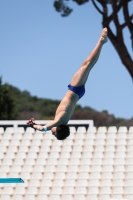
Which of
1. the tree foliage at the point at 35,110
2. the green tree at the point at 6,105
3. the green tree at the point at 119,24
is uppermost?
the green tree at the point at 119,24

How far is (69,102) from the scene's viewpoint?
6242 millimetres

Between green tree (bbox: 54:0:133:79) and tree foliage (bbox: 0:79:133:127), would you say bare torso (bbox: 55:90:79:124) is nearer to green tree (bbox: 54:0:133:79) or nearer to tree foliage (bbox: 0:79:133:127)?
green tree (bbox: 54:0:133:79)

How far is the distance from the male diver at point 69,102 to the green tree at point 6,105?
23.1m

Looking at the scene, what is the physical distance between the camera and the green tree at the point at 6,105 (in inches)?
1155

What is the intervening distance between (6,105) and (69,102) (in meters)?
23.4

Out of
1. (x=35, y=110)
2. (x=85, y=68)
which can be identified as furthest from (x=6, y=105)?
(x=85, y=68)

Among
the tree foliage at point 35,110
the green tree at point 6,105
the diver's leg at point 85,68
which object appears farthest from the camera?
the tree foliage at point 35,110

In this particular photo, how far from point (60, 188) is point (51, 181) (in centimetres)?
36

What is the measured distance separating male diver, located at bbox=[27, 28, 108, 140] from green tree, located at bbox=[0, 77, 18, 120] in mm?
23055

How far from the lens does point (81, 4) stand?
66.8 ft

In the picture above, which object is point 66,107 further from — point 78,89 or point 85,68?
point 85,68

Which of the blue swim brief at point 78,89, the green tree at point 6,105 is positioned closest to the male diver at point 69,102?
the blue swim brief at point 78,89

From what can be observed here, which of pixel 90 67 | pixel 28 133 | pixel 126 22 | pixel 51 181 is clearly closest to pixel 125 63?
pixel 126 22

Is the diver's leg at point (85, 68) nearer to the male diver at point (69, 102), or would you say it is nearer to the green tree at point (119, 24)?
the male diver at point (69, 102)
